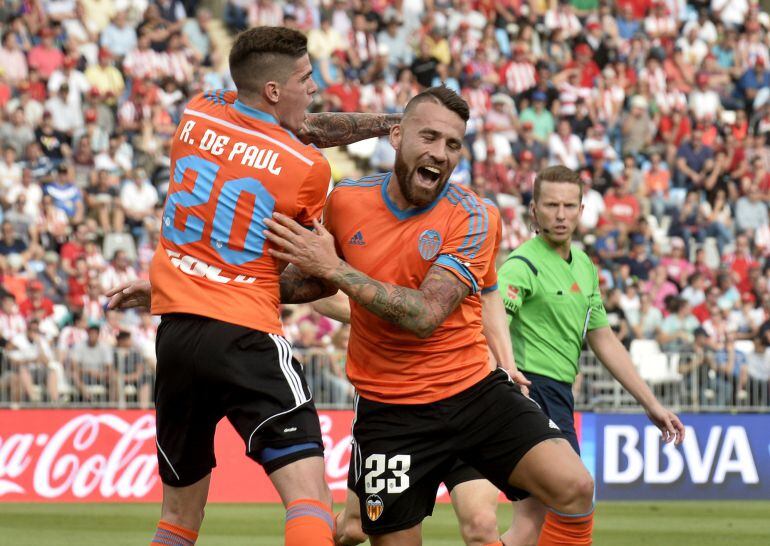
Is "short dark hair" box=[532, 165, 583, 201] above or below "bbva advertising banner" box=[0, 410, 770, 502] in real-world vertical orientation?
above

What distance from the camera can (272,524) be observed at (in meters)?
13.6

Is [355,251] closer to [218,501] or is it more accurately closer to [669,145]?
[218,501]

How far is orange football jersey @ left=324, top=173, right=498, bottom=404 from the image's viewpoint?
6520mm

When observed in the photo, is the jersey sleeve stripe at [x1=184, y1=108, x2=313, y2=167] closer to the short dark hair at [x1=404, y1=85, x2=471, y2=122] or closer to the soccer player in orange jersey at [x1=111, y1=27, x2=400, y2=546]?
the soccer player in orange jersey at [x1=111, y1=27, x2=400, y2=546]

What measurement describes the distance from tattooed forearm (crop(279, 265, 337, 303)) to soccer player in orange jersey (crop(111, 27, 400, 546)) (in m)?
0.31

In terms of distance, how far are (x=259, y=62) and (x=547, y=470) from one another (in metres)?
2.23

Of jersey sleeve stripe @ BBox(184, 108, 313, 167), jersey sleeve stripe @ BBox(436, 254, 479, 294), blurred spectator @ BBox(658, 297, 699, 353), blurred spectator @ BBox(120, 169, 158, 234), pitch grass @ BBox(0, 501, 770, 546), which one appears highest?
blurred spectator @ BBox(120, 169, 158, 234)

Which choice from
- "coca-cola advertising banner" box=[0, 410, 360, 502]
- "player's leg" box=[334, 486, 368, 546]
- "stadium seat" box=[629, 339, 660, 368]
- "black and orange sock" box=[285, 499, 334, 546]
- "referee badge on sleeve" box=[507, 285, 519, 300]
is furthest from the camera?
"stadium seat" box=[629, 339, 660, 368]

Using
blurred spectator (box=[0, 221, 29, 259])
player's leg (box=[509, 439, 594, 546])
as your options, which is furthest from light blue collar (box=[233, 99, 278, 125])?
blurred spectator (box=[0, 221, 29, 259])

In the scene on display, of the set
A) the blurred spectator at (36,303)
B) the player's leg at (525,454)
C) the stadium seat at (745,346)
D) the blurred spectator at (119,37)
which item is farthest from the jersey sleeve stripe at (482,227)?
the blurred spectator at (119,37)

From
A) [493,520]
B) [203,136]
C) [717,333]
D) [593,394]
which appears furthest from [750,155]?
[203,136]

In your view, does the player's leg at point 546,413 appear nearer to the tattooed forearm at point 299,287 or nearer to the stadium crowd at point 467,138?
the tattooed forearm at point 299,287

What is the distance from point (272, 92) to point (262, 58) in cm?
16

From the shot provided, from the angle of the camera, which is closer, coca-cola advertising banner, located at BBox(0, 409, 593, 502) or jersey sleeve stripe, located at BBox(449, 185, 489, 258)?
jersey sleeve stripe, located at BBox(449, 185, 489, 258)
